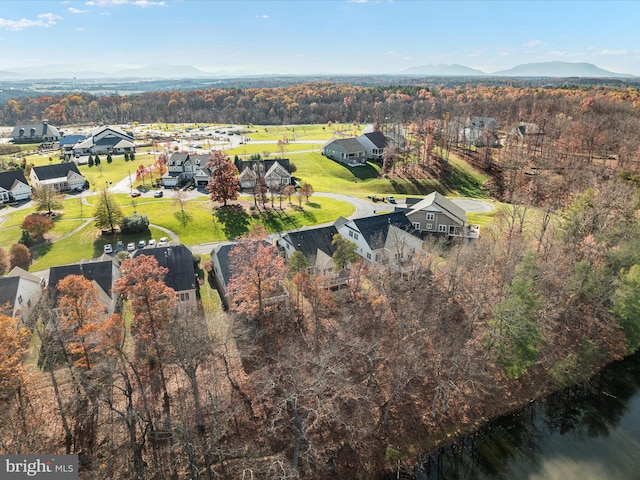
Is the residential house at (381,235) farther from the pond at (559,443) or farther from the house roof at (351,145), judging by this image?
the house roof at (351,145)

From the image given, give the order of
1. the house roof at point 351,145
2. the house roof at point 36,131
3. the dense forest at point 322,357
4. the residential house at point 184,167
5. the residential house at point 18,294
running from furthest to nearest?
1. the house roof at point 36,131
2. the house roof at point 351,145
3. the residential house at point 184,167
4. the residential house at point 18,294
5. the dense forest at point 322,357

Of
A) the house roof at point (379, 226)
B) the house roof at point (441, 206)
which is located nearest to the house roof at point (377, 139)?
the house roof at point (441, 206)

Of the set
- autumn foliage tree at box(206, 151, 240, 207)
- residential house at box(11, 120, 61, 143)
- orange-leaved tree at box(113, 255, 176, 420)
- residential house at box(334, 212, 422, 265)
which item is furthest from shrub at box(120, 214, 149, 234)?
residential house at box(11, 120, 61, 143)

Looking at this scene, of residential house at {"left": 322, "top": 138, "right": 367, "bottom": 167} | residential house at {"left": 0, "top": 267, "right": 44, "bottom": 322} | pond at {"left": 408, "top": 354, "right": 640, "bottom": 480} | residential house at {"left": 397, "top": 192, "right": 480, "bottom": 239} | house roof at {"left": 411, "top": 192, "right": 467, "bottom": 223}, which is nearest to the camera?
pond at {"left": 408, "top": 354, "right": 640, "bottom": 480}

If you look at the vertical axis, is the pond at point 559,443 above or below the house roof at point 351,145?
below

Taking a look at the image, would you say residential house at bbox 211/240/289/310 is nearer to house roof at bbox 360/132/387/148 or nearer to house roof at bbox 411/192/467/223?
house roof at bbox 411/192/467/223

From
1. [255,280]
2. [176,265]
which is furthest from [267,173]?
[255,280]

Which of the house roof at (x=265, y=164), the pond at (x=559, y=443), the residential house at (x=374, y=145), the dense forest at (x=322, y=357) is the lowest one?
the pond at (x=559, y=443)

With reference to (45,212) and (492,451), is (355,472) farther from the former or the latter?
(45,212)
